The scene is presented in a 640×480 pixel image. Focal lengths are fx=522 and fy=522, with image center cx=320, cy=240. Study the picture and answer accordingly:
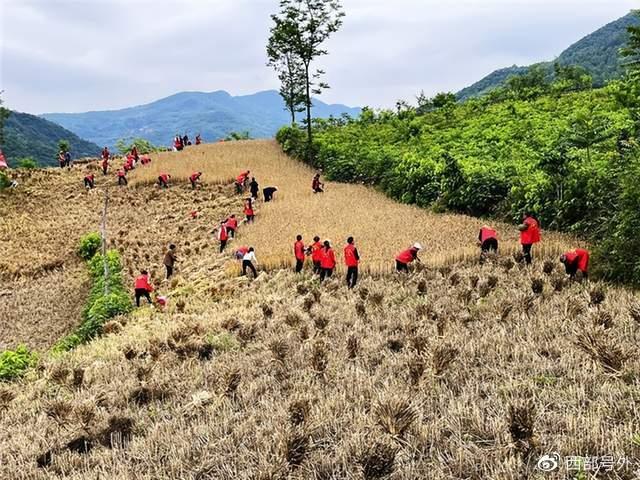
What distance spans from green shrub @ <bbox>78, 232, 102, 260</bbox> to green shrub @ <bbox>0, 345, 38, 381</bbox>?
12171mm

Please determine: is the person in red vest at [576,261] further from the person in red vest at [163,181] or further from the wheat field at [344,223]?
the person in red vest at [163,181]

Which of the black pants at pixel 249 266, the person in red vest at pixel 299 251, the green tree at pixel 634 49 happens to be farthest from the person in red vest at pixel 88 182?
the green tree at pixel 634 49

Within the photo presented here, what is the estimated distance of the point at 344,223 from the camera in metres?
19.8

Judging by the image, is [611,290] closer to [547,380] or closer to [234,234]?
[547,380]

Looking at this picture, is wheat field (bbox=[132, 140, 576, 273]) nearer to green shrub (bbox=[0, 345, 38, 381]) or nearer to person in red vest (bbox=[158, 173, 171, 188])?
person in red vest (bbox=[158, 173, 171, 188])

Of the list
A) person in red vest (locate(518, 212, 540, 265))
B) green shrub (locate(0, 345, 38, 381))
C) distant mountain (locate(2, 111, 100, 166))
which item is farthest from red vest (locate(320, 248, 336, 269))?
distant mountain (locate(2, 111, 100, 166))

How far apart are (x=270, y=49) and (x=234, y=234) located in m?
21.2

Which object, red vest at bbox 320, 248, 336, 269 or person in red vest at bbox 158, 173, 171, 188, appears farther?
person in red vest at bbox 158, 173, 171, 188

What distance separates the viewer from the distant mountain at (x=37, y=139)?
10078 centimetres

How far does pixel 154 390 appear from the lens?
6.94 meters

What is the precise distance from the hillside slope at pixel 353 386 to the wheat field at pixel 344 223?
1146 mm

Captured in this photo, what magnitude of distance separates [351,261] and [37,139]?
475 feet

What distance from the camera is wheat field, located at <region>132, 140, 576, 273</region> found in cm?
1443

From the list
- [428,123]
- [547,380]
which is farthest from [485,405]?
[428,123]
